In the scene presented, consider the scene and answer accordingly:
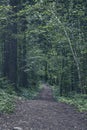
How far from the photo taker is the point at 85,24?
1473 cm

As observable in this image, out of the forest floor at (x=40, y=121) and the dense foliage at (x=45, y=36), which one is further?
the dense foliage at (x=45, y=36)

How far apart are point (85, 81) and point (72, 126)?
7.17 metres

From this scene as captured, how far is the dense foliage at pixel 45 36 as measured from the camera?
13.1 m

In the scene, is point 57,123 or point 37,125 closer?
point 37,125

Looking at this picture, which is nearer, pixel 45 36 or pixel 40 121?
pixel 40 121

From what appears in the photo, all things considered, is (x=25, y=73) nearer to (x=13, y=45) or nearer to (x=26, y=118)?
(x=13, y=45)

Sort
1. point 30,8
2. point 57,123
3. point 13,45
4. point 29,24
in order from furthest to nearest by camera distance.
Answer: point 29,24 → point 13,45 → point 30,8 → point 57,123

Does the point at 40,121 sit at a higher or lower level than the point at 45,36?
lower

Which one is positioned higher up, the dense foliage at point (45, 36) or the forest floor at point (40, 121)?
the dense foliage at point (45, 36)

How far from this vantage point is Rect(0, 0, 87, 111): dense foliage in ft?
42.9

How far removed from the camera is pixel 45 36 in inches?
776

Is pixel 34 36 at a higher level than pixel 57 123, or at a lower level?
higher

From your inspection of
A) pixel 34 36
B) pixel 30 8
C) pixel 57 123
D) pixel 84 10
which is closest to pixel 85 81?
pixel 84 10

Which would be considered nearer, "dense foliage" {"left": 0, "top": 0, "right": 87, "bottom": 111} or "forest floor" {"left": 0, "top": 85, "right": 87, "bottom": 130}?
"forest floor" {"left": 0, "top": 85, "right": 87, "bottom": 130}
